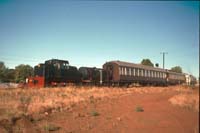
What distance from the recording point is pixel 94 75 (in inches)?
1286

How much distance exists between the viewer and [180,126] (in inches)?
382

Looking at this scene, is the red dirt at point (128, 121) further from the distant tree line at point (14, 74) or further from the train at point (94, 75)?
the distant tree line at point (14, 74)

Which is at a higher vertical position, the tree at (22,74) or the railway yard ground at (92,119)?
the tree at (22,74)

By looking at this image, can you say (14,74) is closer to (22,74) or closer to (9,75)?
(9,75)

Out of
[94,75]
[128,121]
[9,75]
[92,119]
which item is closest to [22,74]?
[9,75]

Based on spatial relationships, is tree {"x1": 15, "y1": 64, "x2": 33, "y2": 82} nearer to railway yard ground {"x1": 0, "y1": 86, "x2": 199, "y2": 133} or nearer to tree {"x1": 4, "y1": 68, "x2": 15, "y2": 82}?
tree {"x1": 4, "y1": 68, "x2": 15, "y2": 82}

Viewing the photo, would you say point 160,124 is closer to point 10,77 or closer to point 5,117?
point 5,117

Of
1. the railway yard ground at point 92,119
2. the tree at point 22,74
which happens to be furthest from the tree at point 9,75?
the railway yard ground at point 92,119

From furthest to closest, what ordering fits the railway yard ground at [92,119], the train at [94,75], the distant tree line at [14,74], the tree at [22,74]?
the tree at [22,74] < the distant tree line at [14,74] < the train at [94,75] < the railway yard ground at [92,119]

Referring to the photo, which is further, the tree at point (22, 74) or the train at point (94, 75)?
the tree at point (22, 74)

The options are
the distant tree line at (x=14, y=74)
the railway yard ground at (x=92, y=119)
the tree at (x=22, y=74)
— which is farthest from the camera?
the tree at (x=22, y=74)

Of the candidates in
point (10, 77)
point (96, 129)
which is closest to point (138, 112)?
point (96, 129)

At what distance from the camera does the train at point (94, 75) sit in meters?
25.2

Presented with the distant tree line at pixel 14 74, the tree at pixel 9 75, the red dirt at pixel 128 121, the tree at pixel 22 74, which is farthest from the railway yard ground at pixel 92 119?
the tree at pixel 9 75
